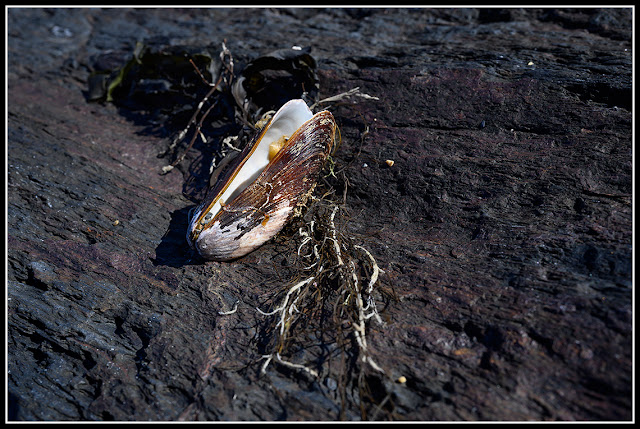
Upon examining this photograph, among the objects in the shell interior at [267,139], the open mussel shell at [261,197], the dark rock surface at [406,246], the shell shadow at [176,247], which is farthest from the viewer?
the shell interior at [267,139]

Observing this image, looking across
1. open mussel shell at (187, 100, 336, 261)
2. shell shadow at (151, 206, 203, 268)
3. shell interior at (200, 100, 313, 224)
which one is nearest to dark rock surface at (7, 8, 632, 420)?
shell shadow at (151, 206, 203, 268)

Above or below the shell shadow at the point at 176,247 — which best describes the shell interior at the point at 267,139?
above

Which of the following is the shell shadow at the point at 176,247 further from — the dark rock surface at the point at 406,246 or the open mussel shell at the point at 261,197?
the open mussel shell at the point at 261,197

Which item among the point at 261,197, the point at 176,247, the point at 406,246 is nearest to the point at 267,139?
the point at 261,197

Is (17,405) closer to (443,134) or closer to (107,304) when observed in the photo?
(107,304)

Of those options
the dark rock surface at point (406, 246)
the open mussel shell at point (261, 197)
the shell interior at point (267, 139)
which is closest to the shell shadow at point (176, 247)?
the dark rock surface at point (406, 246)

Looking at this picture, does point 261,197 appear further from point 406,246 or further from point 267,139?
point 406,246
